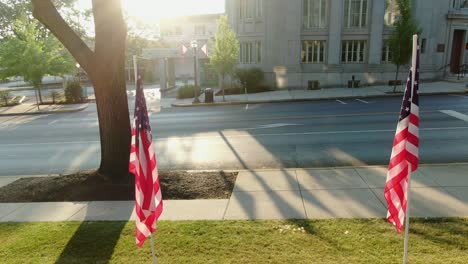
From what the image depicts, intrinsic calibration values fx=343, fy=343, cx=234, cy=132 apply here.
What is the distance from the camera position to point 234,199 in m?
7.20

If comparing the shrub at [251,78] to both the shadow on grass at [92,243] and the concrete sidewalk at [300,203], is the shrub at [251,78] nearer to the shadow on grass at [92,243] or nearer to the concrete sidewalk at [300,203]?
the concrete sidewalk at [300,203]

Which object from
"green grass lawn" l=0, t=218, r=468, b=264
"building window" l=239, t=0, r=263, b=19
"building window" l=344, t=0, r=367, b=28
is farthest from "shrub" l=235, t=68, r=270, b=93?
"green grass lawn" l=0, t=218, r=468, b=264

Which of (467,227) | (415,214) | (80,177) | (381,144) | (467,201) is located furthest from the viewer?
(381,144)

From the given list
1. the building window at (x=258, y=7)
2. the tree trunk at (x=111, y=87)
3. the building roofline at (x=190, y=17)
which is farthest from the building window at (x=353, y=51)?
the building roofline at (x=190, y=17)

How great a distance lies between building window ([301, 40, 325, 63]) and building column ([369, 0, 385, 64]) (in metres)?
4.10

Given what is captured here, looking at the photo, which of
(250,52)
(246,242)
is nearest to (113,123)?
(246,242)

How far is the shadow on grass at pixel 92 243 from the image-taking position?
5.08 meters

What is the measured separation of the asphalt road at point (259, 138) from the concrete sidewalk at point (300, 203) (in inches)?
61.0

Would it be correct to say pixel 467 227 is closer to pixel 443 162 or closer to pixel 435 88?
pixel 443 162

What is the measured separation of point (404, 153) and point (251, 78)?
85.0 ft

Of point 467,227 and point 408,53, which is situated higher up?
point 408,53

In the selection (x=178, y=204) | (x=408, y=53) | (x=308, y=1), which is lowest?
(x=178, y=204)

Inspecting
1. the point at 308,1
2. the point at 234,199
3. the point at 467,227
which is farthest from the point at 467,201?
the point at 308,1

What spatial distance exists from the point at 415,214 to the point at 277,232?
2519 mm
